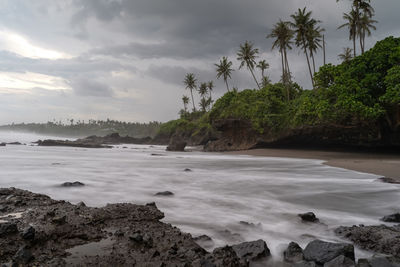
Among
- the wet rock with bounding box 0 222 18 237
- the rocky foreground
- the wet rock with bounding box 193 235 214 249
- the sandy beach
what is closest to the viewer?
the rocky foreground

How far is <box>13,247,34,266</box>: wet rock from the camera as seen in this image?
2216 millimetres

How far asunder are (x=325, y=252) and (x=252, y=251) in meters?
0.77

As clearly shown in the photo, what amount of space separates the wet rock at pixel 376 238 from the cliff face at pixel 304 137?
59.9 feet

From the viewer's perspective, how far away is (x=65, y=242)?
272cm

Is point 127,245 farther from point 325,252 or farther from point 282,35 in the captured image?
point 282,35

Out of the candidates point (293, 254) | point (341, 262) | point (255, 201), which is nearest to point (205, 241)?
point (293, 254)

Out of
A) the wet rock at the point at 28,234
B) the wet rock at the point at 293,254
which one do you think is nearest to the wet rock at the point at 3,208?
the wet rock at the point at 28,234

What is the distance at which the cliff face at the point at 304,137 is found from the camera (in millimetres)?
19281

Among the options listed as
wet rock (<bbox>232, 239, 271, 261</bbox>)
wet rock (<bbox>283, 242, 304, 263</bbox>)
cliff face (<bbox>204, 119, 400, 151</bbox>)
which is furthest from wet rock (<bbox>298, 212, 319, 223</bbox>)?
cliff face (<bbox>204, 119, 400, 151</bbox>)

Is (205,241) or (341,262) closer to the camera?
(341,262)

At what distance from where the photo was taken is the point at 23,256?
225 cm

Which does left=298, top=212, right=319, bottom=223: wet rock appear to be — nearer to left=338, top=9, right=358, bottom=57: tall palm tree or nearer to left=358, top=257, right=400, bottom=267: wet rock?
left=358, top=257, right=400, bottom=267: wet rock

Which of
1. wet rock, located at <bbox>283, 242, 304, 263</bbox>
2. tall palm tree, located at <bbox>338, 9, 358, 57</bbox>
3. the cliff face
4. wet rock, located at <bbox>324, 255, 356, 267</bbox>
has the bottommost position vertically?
wet rock, located at <bbox>283, 242, 304, 263</bbox>

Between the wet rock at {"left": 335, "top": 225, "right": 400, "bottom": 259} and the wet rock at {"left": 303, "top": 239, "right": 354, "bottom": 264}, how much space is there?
615mm
